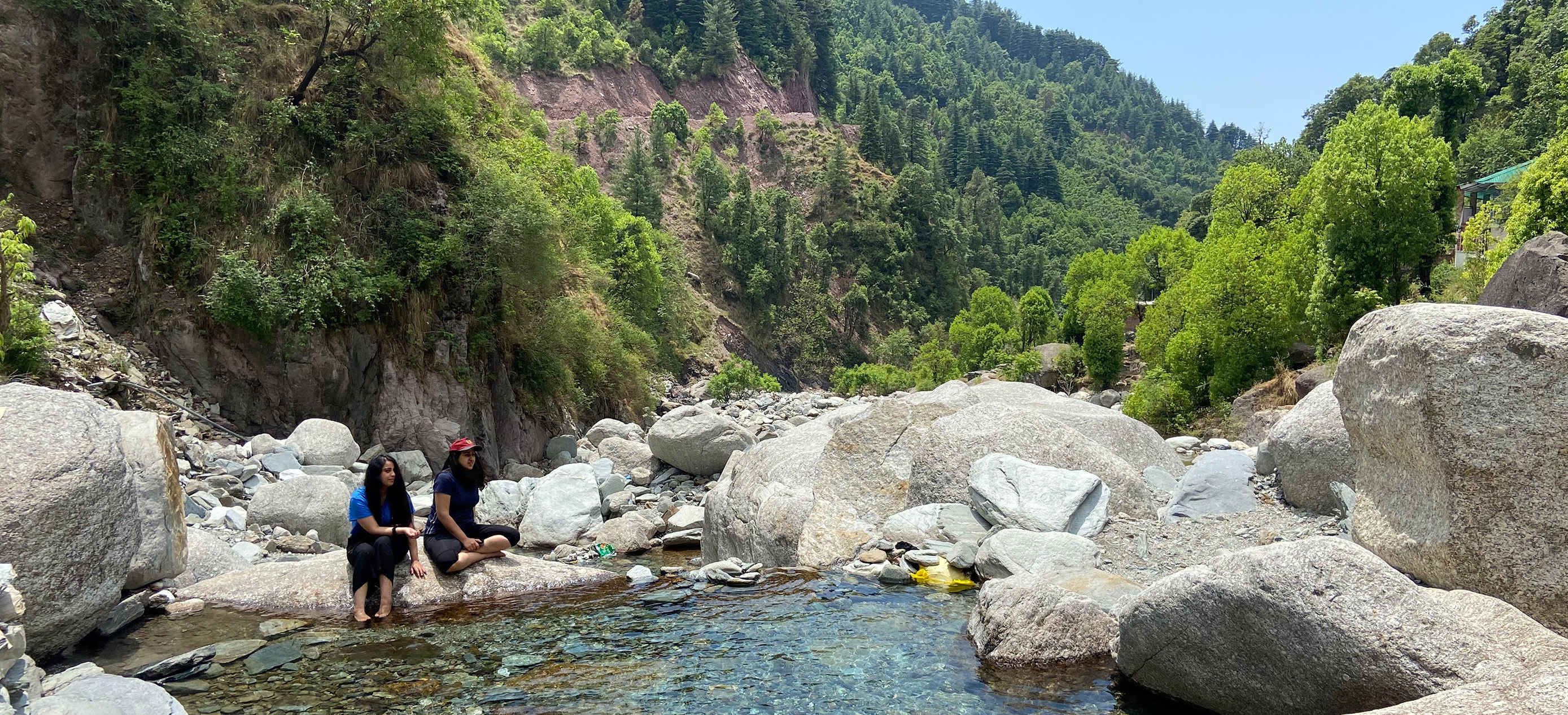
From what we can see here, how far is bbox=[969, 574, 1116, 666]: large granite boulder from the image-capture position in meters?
6.86

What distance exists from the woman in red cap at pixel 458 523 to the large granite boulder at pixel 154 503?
2.24 meters

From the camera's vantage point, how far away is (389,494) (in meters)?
8.57

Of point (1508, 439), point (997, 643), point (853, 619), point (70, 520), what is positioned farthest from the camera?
point (853, 619)

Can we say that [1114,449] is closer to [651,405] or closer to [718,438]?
[718,438]

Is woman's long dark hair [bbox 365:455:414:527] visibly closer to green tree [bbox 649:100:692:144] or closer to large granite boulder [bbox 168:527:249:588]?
large granite boulder [bbox 168:527:249:588]

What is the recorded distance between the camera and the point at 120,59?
1897cm

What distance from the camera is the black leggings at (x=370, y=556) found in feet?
26.9

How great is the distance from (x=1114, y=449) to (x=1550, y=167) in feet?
65.1

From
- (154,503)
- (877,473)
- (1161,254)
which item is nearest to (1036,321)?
(1161,254)

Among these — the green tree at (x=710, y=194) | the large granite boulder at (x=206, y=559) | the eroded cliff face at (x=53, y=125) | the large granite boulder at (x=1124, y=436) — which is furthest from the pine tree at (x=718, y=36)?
the large granite boulder at (x=206, y=559)

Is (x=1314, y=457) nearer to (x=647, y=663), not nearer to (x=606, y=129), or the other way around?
(x=647, y=663)

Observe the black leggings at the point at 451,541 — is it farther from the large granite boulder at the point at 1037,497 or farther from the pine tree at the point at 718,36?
the pine tree at the point at 718,36

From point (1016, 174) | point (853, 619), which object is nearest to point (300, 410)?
point (853, 619)

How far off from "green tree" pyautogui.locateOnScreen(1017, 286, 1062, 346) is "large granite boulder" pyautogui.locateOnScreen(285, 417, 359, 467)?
187 feet
